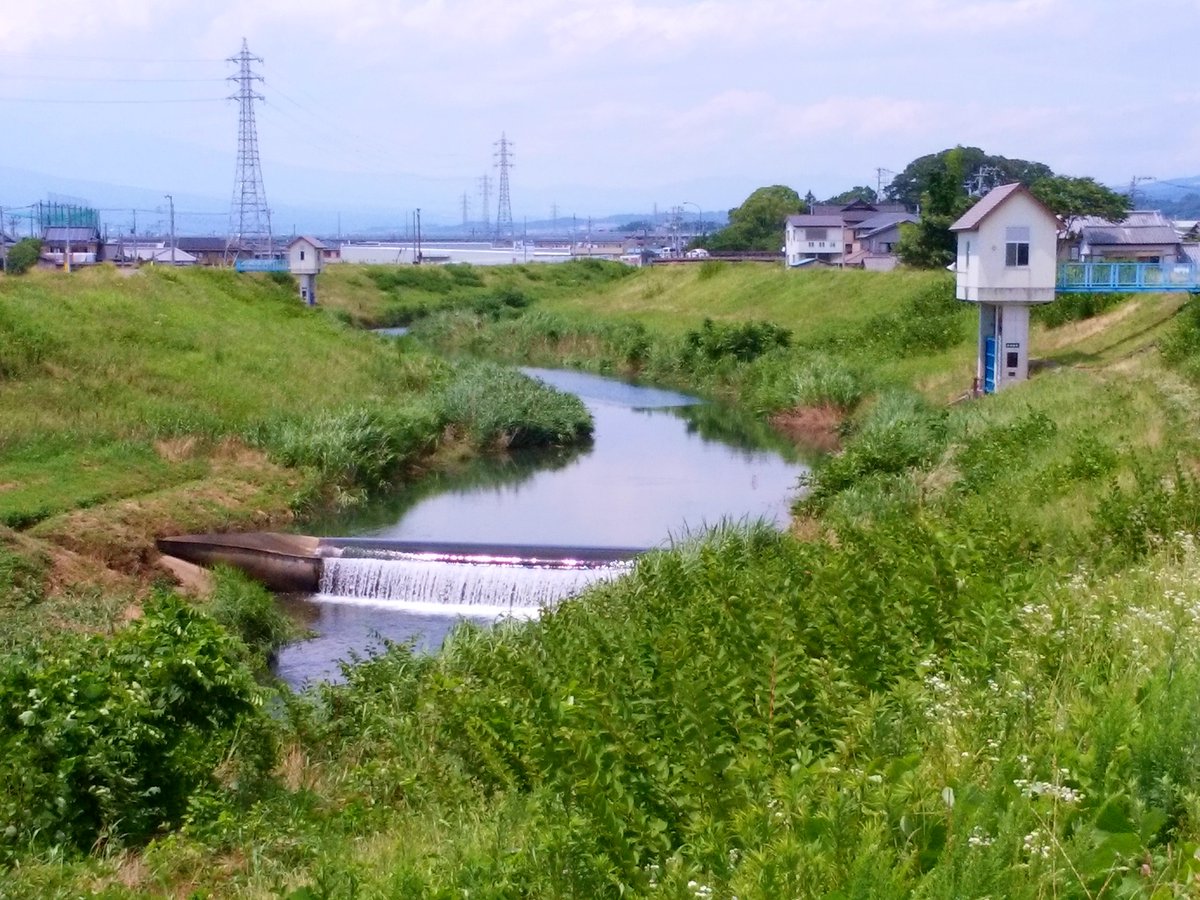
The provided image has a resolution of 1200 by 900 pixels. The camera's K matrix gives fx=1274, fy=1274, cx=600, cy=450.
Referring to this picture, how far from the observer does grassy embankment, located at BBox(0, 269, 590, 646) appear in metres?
16.9

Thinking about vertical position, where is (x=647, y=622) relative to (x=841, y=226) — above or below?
below

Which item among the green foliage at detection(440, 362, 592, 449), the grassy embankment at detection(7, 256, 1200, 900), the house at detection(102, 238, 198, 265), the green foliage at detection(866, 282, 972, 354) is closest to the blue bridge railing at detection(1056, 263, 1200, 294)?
the green foliage at detection(866, 282, 972, 354)

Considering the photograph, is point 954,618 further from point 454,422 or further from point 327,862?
point 454,422

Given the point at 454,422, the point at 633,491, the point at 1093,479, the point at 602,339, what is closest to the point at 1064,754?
the point at 1093,479

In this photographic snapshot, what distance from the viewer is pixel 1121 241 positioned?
40.8m

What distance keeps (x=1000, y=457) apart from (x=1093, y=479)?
379 centimetres

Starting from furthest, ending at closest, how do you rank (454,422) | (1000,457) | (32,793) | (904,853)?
(454,422) < (1000,457) < (32,793) < (904,853)

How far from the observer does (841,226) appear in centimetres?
6919

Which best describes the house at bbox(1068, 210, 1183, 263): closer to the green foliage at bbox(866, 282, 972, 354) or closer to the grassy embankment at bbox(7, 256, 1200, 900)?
the green foliage at bbox(866, 282, 972, 354)

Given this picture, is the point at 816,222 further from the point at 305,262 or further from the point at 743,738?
the point at 743,738

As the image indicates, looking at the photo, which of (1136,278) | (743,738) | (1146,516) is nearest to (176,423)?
(1146,516)

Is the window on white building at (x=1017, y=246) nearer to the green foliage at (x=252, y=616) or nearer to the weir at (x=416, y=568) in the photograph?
the weir at (x=416, y=568)

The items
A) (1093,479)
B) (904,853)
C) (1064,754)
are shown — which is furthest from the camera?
(1093,479)

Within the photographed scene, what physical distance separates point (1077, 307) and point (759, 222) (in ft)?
201
